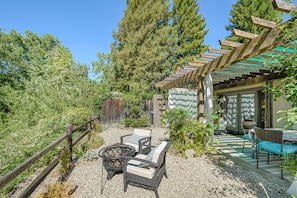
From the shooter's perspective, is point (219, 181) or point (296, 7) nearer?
point (296, 7)

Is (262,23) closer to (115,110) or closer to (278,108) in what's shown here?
(278,108)

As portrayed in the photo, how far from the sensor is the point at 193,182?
3.17 meters

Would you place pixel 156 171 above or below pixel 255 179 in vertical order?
above

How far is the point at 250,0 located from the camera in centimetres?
1655

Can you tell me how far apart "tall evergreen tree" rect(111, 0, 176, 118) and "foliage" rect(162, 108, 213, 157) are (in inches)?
430

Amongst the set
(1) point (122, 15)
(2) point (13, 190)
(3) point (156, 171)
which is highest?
(1) point (122, 15)

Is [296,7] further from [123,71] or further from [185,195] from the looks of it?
[123,71]

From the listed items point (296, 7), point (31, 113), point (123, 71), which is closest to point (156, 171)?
point (296, 7)

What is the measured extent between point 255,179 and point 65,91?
9253 millimetres

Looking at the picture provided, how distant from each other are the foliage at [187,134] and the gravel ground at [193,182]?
43 cm

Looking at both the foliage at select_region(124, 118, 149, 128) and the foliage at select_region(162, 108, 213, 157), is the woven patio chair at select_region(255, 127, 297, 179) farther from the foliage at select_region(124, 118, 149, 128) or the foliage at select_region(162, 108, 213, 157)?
the foliage at select_region(124, 118, 149, 128)

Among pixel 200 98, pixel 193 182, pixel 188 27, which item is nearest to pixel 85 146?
pixel 193 182

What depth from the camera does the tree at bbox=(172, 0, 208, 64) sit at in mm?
17797

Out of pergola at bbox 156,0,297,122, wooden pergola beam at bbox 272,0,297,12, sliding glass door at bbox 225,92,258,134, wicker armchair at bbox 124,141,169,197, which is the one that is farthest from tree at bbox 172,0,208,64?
wooden pergola beam at bbox 272,0,297,12
